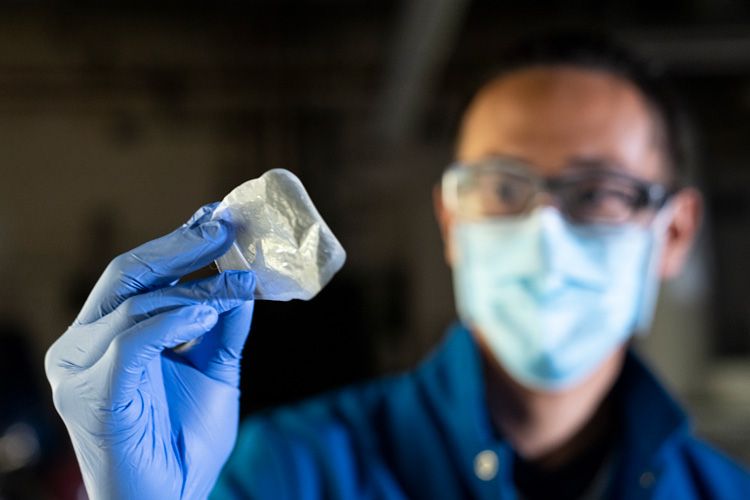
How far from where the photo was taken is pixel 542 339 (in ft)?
3.77

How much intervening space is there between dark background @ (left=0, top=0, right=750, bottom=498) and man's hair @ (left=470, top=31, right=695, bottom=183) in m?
2.40

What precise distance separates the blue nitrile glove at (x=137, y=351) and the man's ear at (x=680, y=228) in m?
0.90

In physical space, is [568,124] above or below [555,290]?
above

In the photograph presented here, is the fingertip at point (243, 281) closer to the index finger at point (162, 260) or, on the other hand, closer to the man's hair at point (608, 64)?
the index finger at point (162, 260)

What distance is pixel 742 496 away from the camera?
118cm

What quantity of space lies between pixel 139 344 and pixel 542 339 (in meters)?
0.72

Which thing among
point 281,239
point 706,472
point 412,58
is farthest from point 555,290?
point 412,58

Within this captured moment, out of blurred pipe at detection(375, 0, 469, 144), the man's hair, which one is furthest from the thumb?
blurred pipe at detection(375, 0, 469, 144)

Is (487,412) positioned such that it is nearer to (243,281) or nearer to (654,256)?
(654,256)

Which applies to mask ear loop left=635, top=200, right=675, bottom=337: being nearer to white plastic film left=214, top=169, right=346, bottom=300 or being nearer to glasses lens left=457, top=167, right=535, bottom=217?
glasses lens left=457, top=167, right=535, bottom=217

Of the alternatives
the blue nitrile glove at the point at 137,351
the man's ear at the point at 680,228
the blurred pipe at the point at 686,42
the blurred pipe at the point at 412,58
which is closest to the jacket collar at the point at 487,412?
the man's ear at the point at 680,228

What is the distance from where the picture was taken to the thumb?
1.96ft

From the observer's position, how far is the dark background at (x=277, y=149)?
14.0ft

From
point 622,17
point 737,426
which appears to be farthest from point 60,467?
point 622,17
